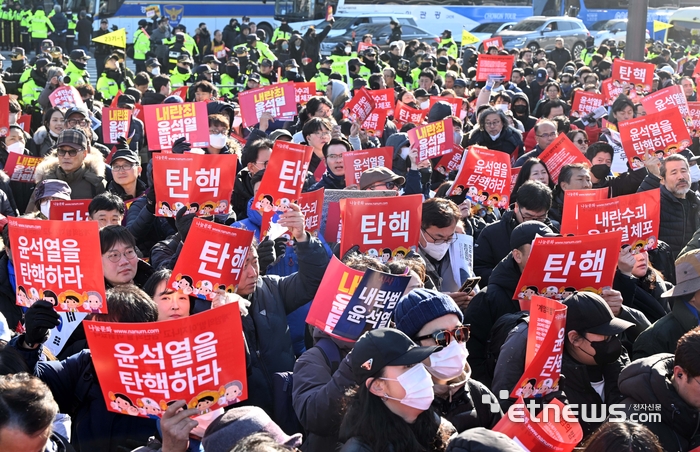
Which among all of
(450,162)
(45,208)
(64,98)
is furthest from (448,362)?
(64,98)

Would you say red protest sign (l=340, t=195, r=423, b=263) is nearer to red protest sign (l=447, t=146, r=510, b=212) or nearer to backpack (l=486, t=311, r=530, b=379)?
backpack (l=486, t=311, r=530, b=379)

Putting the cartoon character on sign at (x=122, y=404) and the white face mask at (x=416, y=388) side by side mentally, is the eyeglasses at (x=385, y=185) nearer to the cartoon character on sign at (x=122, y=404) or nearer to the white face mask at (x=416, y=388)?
the cartoon character on sign at (x=122, y=404)

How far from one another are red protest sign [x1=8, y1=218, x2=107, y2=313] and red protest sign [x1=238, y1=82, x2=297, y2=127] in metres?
6.15

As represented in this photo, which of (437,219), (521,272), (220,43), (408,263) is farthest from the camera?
(220,43)

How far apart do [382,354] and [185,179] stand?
308cm

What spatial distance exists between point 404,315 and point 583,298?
Answer: 93 centimetres

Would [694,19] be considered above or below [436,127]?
below

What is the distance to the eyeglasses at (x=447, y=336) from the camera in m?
3.36

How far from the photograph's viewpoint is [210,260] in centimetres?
430

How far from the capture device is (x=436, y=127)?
8320 mm

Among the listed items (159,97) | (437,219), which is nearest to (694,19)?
(159,97)

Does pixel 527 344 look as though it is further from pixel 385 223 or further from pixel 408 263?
pixel 385 223

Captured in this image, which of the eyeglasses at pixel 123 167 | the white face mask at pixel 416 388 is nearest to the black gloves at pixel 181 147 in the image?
the eyeglasses at pixel 123 167

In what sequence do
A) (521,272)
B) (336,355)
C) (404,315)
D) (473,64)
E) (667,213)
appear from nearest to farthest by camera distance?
(404,315) < (336,355) < (521,272) < (667,213) < (473,64)
